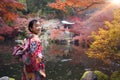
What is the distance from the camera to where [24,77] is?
5.22 meters

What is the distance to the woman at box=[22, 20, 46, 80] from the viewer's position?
5.03m

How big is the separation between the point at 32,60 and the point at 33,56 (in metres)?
0.08

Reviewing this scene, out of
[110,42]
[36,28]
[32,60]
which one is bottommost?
[32,60]

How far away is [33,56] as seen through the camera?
5.04 m

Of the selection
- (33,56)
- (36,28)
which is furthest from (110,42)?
(33,56)

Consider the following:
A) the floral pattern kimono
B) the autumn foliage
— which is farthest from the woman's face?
the autumn foliage

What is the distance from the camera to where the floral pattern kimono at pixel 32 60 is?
502cm

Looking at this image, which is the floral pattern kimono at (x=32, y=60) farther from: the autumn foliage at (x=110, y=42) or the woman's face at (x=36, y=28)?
the autumn foliage at (x=110, y=42)

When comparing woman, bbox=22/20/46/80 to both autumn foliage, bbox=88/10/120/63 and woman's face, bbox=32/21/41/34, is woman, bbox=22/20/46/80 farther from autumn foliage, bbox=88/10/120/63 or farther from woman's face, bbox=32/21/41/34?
autumn foliage, bbox=88/10/120/63

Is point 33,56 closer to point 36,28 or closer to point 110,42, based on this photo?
point 36,28

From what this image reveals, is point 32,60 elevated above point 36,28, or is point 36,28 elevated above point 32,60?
point 36,28

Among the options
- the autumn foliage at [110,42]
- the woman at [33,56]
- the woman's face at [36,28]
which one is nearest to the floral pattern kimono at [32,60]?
the woman at [33,56]

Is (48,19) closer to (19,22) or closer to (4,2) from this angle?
(19,22)

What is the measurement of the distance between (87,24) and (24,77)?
1586cm
